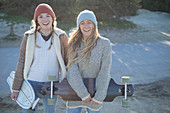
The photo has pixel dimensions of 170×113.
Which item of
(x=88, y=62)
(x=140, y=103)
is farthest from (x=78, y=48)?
(x=140, y=103)

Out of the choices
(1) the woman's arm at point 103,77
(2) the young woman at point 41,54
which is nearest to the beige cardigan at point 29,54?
(2) the young woman at point 41,54

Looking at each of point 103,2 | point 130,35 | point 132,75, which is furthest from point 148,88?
point 103,2

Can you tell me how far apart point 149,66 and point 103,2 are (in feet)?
27.4

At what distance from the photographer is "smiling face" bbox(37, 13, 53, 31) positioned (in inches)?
94.3

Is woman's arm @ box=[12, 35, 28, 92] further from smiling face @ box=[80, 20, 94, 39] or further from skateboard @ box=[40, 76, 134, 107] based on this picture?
smiling face @ box=[80, 20, 94, 39]

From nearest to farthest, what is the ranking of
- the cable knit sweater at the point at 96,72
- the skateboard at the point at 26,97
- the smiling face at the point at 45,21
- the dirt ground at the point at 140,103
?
the cable knit sweater at the point at 96,72, the skateboard at the point at 26,97, the smiling face at the point at 45,21, the dirt ground at the point at 140,103

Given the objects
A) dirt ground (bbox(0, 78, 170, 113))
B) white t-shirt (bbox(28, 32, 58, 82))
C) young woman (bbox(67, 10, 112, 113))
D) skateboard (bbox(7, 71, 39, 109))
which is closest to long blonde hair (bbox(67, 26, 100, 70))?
young woman (bbox(67, 10, 112, 113))

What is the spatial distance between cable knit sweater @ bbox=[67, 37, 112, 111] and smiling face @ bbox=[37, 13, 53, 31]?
448 mm

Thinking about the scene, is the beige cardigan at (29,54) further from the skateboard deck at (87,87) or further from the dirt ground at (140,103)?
the dirt ground at (140,103)

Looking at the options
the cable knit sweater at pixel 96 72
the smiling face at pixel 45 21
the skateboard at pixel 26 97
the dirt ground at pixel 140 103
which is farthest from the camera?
the dirt ground at pixel 140 103

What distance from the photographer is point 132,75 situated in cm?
559

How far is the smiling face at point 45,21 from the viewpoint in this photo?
2.40 m

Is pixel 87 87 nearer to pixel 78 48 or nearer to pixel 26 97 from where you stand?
pixel 78 48

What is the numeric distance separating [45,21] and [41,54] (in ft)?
1.16
